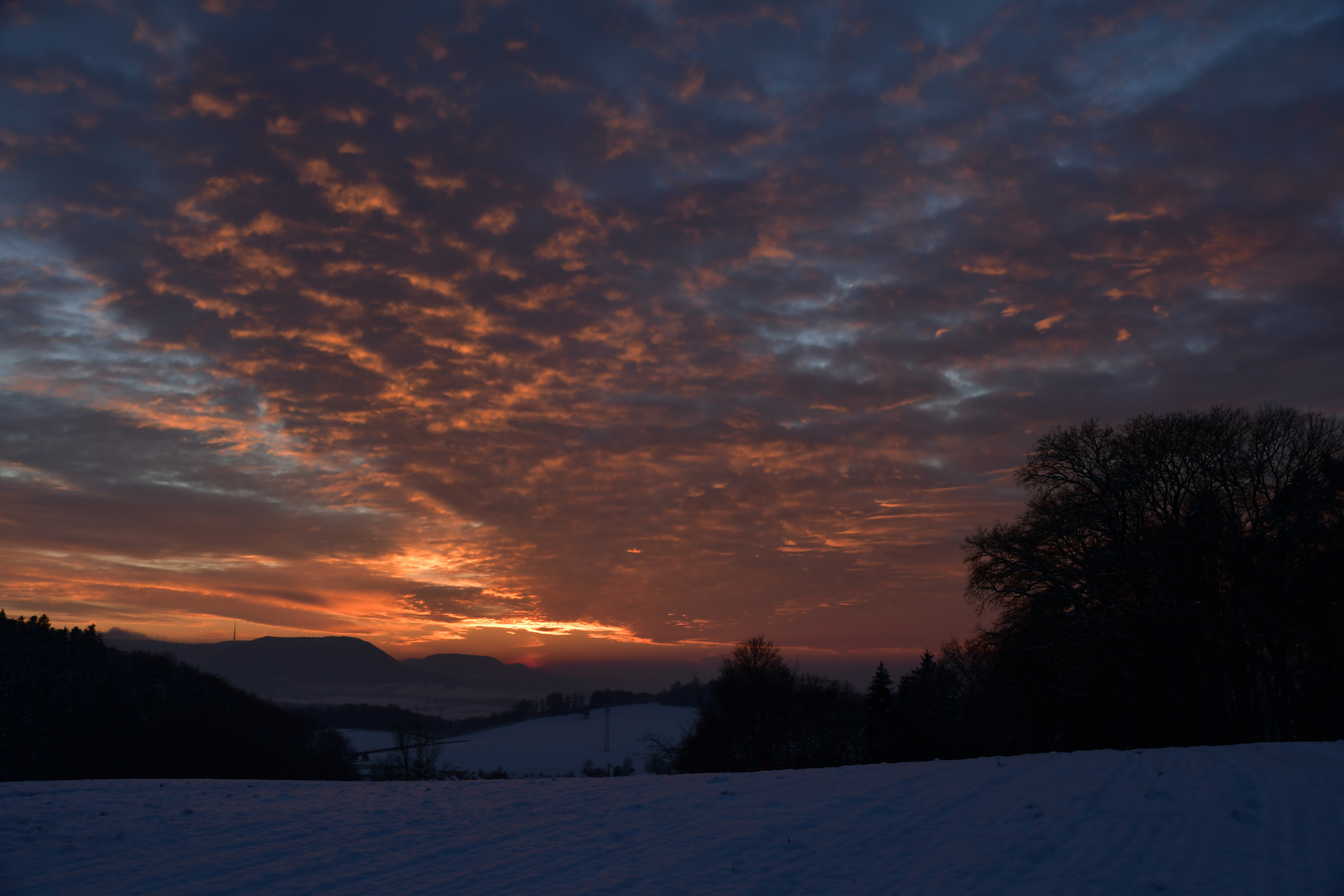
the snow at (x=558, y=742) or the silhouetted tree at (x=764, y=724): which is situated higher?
the silhouetted tree at (x=764, y=724)

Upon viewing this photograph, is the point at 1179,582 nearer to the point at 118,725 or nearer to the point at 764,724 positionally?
the point at 764,724

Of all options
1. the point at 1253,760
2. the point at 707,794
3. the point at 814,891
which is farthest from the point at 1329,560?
the point at 814,891

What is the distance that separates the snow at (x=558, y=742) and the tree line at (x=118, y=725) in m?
20.0

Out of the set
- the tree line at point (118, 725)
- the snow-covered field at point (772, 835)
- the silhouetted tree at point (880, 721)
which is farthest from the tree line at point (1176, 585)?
the tree line at point (118, 725)

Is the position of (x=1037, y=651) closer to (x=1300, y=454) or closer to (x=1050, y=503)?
(x=1050, y=503)

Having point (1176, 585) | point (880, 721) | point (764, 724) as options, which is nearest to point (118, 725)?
point (764, 724)

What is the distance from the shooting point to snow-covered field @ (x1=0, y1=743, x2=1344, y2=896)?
368 inches

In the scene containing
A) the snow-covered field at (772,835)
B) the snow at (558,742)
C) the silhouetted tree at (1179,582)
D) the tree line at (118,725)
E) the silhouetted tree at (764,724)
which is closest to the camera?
the snow-covered field at (772,835)

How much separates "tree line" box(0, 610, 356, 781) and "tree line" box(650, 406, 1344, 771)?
7075 centimetres

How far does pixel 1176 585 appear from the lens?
27.1 metres

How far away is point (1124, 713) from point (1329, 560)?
8.70 m

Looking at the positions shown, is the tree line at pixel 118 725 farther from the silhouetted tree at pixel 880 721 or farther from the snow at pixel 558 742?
the silhouetted tree at pixel 880 721

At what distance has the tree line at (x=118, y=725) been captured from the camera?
7475 cm

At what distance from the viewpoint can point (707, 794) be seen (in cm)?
1628
